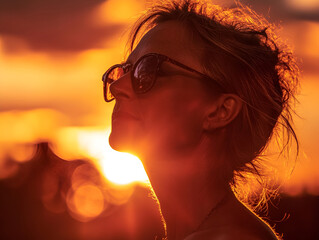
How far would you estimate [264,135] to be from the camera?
12.8ft

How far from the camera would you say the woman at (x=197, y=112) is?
3738 mm

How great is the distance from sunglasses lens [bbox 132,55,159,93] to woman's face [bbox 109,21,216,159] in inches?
1.5

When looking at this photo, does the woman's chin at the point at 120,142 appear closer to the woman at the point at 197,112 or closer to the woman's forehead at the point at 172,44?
the woman at the point at 197,112

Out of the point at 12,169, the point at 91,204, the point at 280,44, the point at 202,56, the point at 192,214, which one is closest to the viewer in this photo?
the point at 192,214

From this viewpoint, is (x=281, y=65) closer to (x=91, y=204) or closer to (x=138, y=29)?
(x=138, y=29)

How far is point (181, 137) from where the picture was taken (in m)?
3.76

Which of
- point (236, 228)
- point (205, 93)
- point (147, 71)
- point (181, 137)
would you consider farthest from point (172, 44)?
point (236, 228)

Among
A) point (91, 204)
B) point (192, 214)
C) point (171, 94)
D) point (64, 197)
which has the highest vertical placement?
point (171, 94)

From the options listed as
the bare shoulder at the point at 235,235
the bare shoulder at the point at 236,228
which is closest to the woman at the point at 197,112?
the bare shoulder at the point at 236,228

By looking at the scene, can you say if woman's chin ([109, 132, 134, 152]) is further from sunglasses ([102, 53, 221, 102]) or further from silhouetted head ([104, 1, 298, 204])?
sunglasses ([102, 53, 221, 102])

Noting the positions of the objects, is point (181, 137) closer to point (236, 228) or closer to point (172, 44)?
point (172, 44)

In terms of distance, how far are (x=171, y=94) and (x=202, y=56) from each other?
12.9 inches

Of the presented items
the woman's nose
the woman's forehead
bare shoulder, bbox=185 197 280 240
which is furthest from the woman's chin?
bare shoulder, bbox=185 197 280 240

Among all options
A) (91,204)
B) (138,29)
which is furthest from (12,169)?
(138,29)
